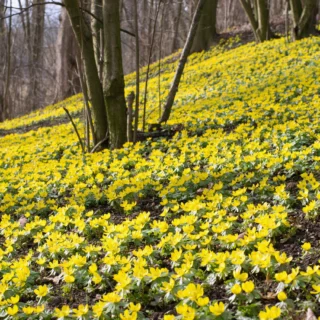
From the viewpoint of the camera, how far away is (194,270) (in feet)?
8.64

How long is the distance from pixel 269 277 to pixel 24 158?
5.33 metres

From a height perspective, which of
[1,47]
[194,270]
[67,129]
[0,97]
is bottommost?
[194,270]

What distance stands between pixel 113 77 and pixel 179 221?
11.0 feet

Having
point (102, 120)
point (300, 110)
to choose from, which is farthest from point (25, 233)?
point (300, 110)

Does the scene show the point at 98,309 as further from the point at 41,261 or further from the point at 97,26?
the point at 97,26

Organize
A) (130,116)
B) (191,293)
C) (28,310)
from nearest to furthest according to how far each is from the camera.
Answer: (191,293) < (28,310) < (130,116)

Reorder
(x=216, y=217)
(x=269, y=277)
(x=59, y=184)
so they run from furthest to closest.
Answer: (x=59, y=184) → (x=216, y=217) → (x=269, y=277)

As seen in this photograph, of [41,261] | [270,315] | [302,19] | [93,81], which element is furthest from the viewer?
[302,19]

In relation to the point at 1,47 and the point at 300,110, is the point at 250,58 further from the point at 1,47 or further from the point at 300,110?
the point at 1,47

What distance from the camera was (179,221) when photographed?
3.25 metres

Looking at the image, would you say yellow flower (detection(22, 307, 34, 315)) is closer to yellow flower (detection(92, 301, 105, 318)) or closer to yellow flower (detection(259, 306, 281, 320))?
yellow flower (detection(92, 301, 105, 318))

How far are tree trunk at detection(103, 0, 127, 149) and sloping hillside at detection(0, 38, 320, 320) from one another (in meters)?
0.45

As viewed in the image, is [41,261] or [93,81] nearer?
[41,261]

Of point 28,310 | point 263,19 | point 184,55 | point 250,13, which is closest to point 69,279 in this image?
point 28,310
